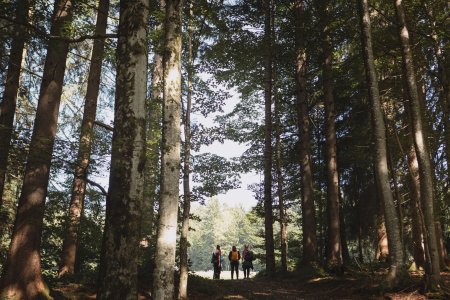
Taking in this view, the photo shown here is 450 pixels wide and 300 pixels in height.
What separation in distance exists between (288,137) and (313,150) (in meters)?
1.84

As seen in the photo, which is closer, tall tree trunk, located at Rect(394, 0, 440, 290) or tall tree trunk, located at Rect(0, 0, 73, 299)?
tall tree trunk, located at Rect(0, 0, 73, 299)

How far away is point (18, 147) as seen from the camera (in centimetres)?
918

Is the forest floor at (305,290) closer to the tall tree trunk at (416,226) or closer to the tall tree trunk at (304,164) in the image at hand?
the tall tree trunk at (416,226)

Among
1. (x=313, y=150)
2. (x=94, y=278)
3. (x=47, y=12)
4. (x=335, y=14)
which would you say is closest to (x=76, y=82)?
(x=47, y=12)

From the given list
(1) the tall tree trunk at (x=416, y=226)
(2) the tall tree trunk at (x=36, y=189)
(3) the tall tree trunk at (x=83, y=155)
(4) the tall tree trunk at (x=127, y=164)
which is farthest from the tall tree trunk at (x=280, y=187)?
(4) the tall tree trunk at (x=127, y=164)

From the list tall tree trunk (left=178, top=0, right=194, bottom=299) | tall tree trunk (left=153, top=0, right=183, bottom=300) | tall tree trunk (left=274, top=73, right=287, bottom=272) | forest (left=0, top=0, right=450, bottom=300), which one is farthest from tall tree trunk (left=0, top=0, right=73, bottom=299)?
tall tree trunk (left=274, top=73, right=287, bottom=272)

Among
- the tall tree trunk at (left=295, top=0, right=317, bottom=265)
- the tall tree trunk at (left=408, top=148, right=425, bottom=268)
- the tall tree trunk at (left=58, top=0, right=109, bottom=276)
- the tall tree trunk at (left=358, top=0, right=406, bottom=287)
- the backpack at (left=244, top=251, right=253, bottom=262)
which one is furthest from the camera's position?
the backpack at (left=244, top=251, right=253, bottom=262)

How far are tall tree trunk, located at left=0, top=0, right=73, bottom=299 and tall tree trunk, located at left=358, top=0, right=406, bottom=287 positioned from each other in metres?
7.72

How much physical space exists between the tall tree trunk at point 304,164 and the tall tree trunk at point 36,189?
9.01m

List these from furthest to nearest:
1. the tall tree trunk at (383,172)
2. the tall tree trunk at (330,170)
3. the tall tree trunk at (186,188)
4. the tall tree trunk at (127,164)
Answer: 1. the tall tree trunk at (330,170)
2. the tall tree trunk at (186,188)
3. the tall tree trunk at (383,172)
4. the tall tree trunk at (127,164)

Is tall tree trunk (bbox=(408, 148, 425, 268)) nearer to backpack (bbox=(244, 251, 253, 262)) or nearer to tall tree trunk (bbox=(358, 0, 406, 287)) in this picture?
tall tree trunk (bbox=(358, 0, 406, 287))

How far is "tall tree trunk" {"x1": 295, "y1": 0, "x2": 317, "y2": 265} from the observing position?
15.0m

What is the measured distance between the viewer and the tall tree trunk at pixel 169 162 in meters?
5.72

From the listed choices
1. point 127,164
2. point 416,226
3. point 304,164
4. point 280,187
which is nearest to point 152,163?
point 304,164
